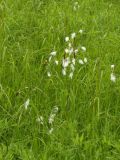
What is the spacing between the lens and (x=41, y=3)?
5.23m

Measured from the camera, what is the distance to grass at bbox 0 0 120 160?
116 inches

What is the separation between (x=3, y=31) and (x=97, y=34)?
0.99m

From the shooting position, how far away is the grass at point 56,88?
2936 mm

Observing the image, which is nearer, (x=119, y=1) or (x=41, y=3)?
(x=41, y=3)

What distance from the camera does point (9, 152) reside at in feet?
9.24

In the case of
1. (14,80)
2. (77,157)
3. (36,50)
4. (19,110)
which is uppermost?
(36,50)

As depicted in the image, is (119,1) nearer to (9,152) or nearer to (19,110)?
(19,110)

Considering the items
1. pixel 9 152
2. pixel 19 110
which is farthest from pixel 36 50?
pixel 9 152

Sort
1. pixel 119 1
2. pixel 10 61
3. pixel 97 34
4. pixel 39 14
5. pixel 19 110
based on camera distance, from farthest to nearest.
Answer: pixel 119 1, pixel 39 14, pixel 97 34, pixel 10 61, pixel 19 110

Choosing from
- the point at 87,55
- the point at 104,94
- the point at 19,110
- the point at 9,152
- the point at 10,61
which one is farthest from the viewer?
the point at 87,55

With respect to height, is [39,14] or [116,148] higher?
[39,14]

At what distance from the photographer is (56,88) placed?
3.55 m

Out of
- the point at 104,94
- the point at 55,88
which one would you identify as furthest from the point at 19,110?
the point at 104,94

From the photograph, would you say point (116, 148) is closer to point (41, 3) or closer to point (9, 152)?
point (9, 152)
